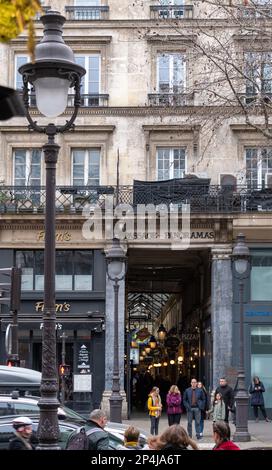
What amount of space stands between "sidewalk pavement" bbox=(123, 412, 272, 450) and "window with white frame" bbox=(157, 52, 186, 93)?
12358 mm

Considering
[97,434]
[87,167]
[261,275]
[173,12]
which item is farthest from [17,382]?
[173,12]

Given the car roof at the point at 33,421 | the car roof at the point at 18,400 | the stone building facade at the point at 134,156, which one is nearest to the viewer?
the car roof at the point at 33,421

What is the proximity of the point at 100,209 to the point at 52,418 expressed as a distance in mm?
23914

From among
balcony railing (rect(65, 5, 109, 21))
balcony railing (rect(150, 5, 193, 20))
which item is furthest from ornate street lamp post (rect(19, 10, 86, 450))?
balcony railing (rect(65, 5, 109, 21))

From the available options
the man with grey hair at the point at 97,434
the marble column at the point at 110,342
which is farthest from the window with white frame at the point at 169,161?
the man with grey hair at the point at 97,434

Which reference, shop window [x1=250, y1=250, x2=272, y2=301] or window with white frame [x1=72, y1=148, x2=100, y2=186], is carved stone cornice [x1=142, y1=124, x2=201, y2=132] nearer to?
window with white frame [x1=72, y1=148, x2=100, y2=186]

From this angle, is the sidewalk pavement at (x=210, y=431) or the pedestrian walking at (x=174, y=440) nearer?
the pedestrian walking at (x=174, y=440)

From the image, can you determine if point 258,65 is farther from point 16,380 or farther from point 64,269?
point 64,269

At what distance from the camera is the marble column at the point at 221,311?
33.1 metres

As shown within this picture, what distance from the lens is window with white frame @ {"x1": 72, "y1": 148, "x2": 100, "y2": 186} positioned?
35000 mm

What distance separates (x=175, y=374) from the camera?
52.4 meters

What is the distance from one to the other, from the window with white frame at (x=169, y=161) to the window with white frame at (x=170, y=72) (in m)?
2.29

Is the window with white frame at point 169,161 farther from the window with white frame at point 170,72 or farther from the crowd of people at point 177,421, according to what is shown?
the crowd of people at point 177,421
